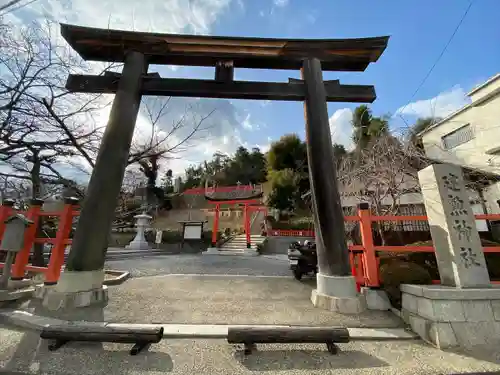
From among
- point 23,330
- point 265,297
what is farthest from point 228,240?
point 23,330

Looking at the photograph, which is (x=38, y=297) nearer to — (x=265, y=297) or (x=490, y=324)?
(x=265, y=297)

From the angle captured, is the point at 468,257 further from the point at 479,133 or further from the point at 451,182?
the point at 479,133

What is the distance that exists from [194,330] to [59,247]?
301 cm

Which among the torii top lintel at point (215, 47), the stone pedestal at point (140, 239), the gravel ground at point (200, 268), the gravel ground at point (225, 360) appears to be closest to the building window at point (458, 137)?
the torii top lintel at point (215, 47)

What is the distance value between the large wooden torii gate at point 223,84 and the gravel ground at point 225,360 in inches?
57.7

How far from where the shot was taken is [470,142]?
1276 centimetres

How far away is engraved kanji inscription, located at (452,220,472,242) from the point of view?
328cm

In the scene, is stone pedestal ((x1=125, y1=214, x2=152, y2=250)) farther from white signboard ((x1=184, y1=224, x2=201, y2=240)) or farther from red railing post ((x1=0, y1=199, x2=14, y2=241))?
red railing post ((x1=0, y1=199, x2=14, y2=241))

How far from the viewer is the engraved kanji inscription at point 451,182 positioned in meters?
3.51

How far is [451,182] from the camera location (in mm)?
3545

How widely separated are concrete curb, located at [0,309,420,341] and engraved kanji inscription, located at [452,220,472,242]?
1540 millimetres

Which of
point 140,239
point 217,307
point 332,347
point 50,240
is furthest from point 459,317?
point 140,239

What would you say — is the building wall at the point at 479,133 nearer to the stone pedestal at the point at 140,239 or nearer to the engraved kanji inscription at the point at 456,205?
the engraved kanji inscription at the point at 456,205

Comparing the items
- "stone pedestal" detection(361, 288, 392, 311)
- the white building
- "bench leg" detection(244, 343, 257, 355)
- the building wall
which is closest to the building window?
the white building
